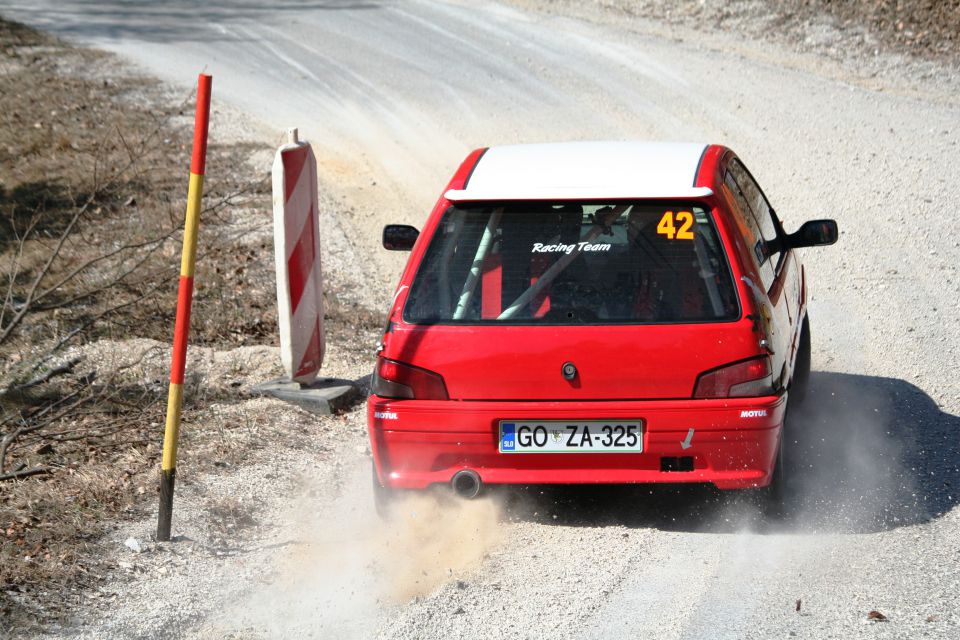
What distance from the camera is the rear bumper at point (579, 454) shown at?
17.9 feet

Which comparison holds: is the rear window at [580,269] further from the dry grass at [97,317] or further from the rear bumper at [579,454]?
the dry grass at [97,317]

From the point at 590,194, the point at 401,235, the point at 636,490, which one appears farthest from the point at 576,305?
the point at 401,235

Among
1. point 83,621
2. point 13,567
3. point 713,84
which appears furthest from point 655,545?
point 713,84

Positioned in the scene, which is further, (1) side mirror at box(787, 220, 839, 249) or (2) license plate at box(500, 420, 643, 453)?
(1) side mirror at box(787, 220, 839, 249)

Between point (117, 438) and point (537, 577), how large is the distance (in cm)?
296

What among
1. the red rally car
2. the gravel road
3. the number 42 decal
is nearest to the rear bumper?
the red rally car

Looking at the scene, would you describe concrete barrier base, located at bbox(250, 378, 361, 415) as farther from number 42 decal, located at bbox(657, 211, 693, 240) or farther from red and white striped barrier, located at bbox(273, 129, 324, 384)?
number 42 decal, located at bbox(657, 211, 693, 240)

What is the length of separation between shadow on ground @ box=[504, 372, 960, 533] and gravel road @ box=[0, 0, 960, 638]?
0.8 inches

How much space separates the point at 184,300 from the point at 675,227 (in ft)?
7.38

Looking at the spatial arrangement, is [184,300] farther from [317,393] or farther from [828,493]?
[828,493]

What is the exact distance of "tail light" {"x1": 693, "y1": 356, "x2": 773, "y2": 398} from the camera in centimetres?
546

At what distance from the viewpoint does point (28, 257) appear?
1102 centimetres

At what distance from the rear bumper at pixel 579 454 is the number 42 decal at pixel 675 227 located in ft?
2.51

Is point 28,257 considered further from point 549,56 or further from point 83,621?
point 549,56
